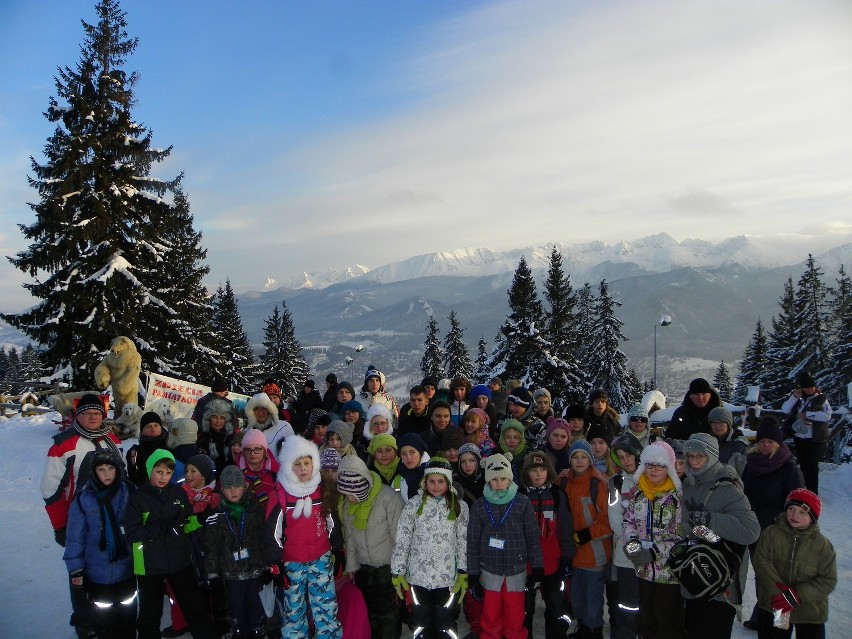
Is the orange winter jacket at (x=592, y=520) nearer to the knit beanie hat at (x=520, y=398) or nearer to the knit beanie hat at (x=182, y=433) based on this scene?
the knit beanie hat at (x=520, y=398)

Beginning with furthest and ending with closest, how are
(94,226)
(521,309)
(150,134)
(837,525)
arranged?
(521,309)
(150,134)
(94,226)
(837,525)

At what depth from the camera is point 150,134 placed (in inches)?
710

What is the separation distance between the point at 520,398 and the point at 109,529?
574cm

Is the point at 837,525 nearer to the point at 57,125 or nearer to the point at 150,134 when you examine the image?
the point at 150,134

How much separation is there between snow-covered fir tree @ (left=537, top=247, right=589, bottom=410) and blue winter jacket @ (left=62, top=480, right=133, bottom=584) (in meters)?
25.6

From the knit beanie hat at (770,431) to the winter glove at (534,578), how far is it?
8.73 ft

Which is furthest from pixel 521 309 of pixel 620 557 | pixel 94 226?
pixel 620 557

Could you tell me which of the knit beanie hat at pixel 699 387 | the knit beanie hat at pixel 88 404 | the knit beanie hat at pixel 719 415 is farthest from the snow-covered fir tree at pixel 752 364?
the knit beanie hat at pixel 88 404

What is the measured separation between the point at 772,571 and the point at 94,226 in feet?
61.7

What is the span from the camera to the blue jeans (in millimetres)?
4871

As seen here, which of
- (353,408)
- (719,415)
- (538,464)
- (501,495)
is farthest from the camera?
(353,408)

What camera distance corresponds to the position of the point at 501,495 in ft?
15.1

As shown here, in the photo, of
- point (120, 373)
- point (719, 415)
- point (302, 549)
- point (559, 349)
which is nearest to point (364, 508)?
point (302, 549)

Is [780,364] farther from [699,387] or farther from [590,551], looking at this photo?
[590,551]
